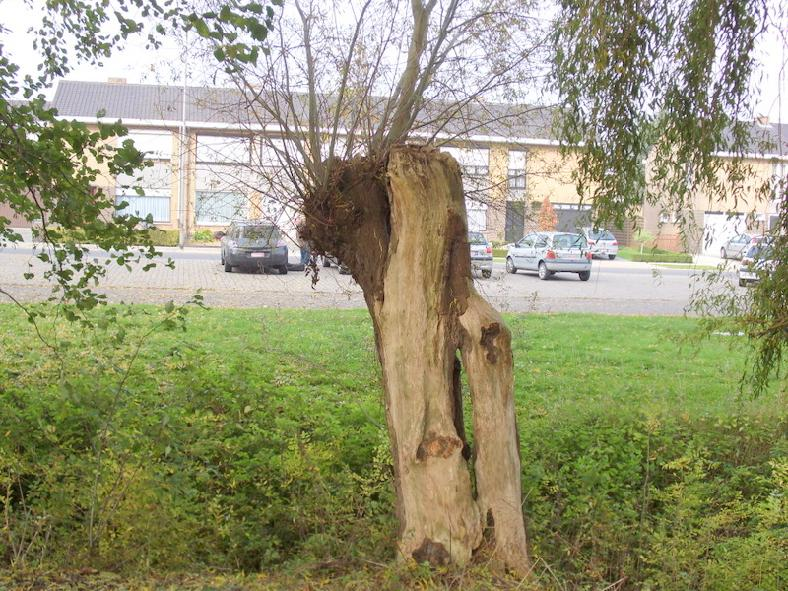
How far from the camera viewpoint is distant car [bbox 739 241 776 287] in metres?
6.96

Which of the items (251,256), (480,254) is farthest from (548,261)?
(480,254)

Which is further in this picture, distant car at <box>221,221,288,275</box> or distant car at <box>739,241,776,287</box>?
distant car at <box>221,221,288,275</box>

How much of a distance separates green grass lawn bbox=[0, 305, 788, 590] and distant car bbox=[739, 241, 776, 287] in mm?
910

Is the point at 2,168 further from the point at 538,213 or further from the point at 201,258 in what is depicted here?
the point at 201,258

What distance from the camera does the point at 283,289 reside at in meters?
20.1

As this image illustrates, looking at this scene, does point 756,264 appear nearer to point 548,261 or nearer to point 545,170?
point 545,170

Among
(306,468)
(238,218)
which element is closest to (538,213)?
(238,218)

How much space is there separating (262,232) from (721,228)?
3.77 meters

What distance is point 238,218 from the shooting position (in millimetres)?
6758

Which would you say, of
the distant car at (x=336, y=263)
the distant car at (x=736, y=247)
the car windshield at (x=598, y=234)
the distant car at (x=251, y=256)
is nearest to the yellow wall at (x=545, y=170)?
the car windshield at (x=598, y=234)

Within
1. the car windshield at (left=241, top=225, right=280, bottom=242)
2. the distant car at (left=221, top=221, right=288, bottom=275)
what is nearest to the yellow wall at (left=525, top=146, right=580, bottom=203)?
the car windshield at (left=241, top=225, right=280, bottom=242)

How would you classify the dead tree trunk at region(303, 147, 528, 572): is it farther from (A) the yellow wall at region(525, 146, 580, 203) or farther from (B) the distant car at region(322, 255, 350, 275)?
(A) the yellow wall at region(525, 146, 580, 203)

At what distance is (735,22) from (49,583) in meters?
6.14

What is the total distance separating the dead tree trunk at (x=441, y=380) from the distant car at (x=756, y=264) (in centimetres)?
314
